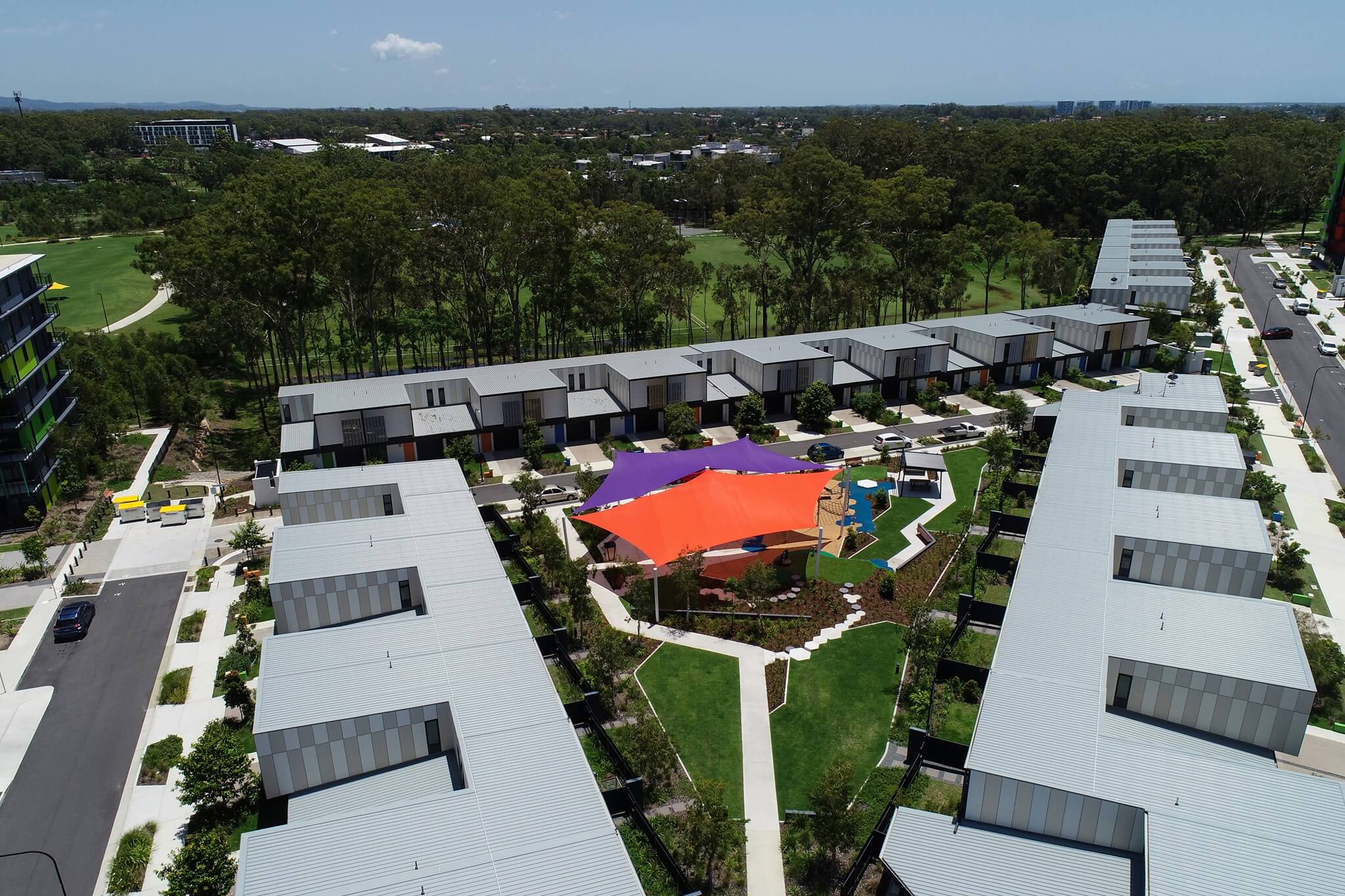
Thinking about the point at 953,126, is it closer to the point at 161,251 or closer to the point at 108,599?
the point at 161,251

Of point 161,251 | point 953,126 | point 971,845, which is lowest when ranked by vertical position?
point 971,845

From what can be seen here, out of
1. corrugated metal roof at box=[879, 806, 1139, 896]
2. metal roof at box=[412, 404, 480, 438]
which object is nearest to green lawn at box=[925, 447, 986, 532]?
corrugated metal roof at box=[879, 806, 1139, 896]

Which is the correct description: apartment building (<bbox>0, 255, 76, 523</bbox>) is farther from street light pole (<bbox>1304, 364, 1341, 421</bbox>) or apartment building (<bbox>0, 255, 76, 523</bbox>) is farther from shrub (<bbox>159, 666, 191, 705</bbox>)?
street light pole (<bbox>1304, 364, 1341, 421</bbox>)

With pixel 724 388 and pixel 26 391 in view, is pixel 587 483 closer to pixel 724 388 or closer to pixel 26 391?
pixel 724 388

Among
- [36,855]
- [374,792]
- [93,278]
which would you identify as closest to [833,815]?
[374,792]

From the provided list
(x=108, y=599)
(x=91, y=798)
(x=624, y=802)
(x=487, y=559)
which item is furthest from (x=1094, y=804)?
(x=108, y=599)

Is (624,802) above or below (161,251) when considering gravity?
below

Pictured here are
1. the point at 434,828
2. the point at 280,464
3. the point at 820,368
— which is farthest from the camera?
the point at 820,368
